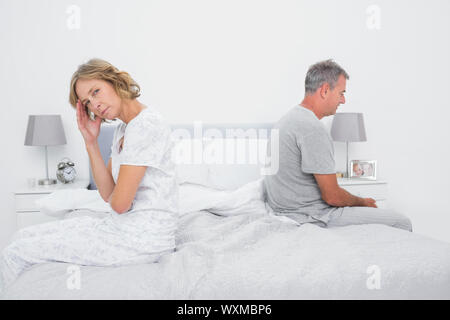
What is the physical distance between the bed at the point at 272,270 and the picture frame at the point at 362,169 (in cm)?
156

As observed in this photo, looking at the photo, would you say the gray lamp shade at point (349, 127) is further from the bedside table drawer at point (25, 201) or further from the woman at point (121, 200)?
the bedside table drawer at point (25, 201)

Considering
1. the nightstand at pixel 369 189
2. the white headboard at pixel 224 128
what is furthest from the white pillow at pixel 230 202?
the nightstand at pixel 369 189

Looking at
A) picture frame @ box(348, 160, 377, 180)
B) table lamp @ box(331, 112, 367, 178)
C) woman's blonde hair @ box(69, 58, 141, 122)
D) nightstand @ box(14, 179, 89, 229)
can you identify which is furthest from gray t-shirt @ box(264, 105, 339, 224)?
nightstand @ box(14, 179, 89, 229)

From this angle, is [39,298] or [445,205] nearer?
[39,298]

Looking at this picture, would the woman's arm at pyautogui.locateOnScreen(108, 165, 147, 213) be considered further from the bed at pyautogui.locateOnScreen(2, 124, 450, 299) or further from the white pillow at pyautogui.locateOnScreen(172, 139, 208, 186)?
the white pillow at pyautogui.locateOnScreen(172, 139, 208, 186)

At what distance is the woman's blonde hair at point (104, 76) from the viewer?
145 cm

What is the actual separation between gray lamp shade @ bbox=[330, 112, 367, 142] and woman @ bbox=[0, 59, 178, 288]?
2001 millimetres

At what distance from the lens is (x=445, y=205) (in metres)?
3.68

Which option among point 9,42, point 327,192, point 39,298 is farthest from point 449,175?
point 9,42

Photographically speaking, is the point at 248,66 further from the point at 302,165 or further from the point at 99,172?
the point at 99,172

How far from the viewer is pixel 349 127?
3.16 meters
